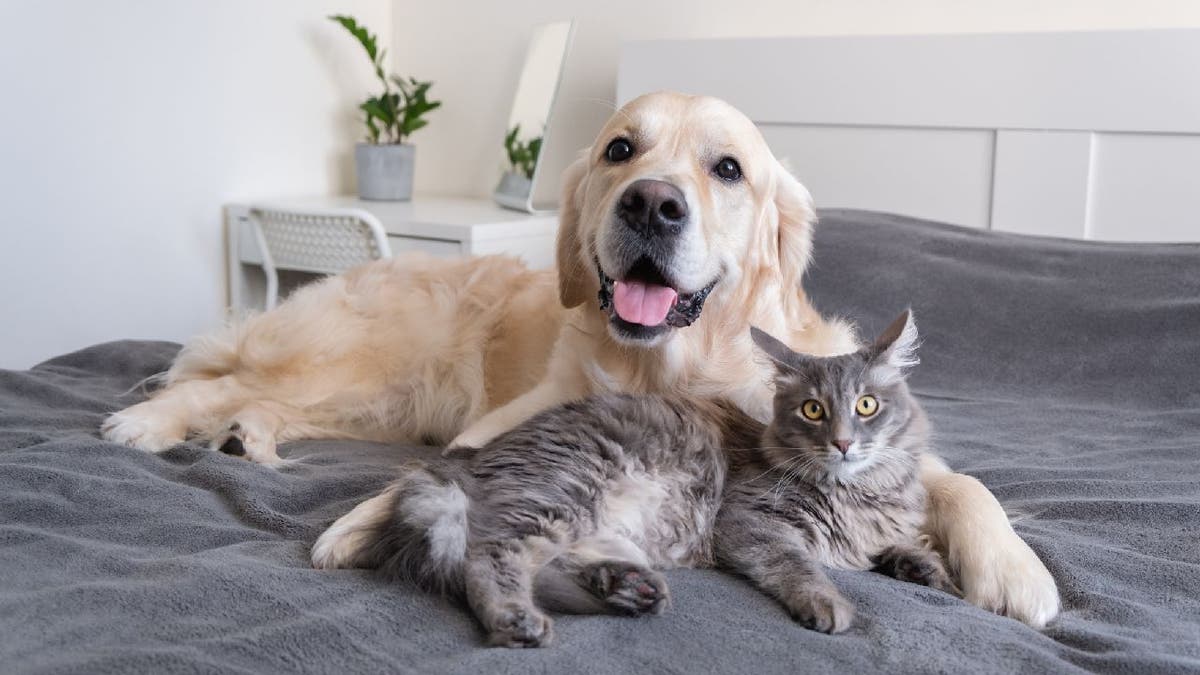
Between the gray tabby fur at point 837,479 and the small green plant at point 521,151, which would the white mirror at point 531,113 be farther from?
the gray tabby fur at point 837,479

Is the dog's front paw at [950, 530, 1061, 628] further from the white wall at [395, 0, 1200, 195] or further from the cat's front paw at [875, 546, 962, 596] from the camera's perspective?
the white wall at [395, 0, 1200, 195]

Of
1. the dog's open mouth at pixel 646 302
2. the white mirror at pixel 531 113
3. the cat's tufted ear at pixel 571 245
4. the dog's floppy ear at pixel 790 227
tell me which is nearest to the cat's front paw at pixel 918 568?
the dog's open mouth at pixel 646 302

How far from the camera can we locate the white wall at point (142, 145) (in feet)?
12.5

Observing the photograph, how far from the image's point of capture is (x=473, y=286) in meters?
2.81

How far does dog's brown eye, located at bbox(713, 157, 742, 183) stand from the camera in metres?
2.11

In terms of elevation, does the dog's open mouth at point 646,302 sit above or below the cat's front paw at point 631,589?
above

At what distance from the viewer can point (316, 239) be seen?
398cm

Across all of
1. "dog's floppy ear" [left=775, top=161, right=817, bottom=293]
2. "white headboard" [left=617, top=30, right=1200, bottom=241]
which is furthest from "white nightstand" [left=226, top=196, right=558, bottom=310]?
"dog's floppy ear" [left=775, top=161, right=817, bottom=293]

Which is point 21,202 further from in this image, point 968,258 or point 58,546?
point 968,258

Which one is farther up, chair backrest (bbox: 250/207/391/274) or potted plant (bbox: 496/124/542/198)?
potted plant (bbox: 496/124/542/198)

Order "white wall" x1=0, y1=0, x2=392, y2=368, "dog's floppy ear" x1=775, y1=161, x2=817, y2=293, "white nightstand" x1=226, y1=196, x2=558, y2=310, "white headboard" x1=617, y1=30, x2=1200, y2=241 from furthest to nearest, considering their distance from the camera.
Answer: "white nightstand" x1=226, y1=196, x2=558, y2=310 → "white wall" x1=0, y1=0, x2=392, y2=368 → "white headboard" x1=617, y1=30, x2=1200, y2=241 → "dog's floppy ear" x1=775, y1=161, x2=817, y2=293

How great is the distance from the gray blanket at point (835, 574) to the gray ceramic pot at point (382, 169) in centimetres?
170

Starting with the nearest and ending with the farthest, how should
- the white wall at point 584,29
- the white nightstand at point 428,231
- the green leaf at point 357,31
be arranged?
1. the white wall at point 584,29
2. the white nightstand at point 428,231
3. the green leaf at point 357,31

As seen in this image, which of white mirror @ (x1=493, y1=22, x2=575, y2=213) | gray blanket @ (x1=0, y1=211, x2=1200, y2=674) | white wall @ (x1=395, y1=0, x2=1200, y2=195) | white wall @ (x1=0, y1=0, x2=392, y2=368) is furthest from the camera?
white mirror @ (x1=493, y1=22, x2=575, y2=213)
